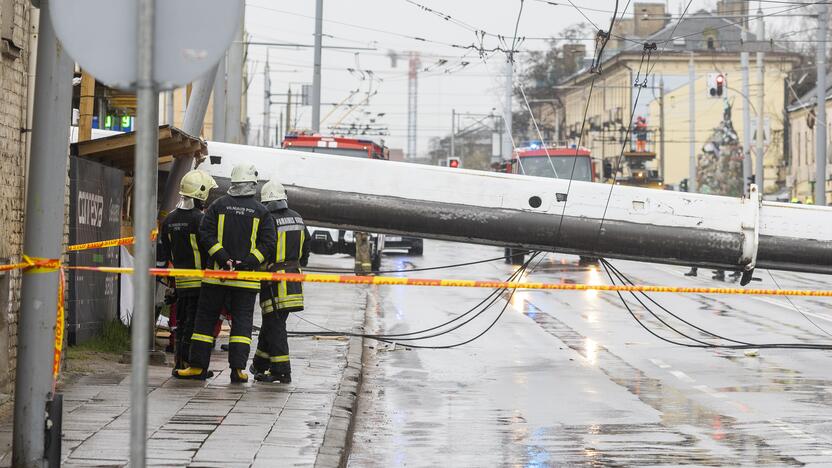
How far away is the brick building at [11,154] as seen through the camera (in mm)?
9680

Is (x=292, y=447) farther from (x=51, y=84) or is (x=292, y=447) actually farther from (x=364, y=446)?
Result: (x=51, y=84)

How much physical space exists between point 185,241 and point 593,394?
3.81m

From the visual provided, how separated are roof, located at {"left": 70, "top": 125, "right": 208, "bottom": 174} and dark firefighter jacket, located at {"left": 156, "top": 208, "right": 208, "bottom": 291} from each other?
79 cm

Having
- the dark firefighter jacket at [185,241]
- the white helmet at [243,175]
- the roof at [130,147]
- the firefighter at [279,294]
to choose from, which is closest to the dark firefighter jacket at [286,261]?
the firefighter at [279,294]

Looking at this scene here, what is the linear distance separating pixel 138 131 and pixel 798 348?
12740 millimetres

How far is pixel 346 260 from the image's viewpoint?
38.8 meters

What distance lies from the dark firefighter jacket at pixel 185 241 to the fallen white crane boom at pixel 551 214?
2.43m

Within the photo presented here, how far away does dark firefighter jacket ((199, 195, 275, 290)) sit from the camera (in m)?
11.2

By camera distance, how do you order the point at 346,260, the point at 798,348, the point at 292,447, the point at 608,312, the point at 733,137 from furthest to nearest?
1. the point at 733,137
2. the point at 346,260
3. the point at 608,312
4. the point at 798,348
5. the point at 292,447

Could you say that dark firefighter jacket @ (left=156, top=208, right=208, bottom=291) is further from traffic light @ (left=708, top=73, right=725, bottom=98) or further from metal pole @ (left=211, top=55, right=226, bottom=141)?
traffic light @ (left=708, top=73, right=725, bottom=98)

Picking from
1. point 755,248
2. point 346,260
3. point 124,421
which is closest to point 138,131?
point 124,421

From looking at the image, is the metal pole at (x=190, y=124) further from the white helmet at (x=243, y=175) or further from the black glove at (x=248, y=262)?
the black glove at (x=248, y=262)

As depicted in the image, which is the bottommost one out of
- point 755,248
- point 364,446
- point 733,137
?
point 364,446

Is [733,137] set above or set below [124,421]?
above
